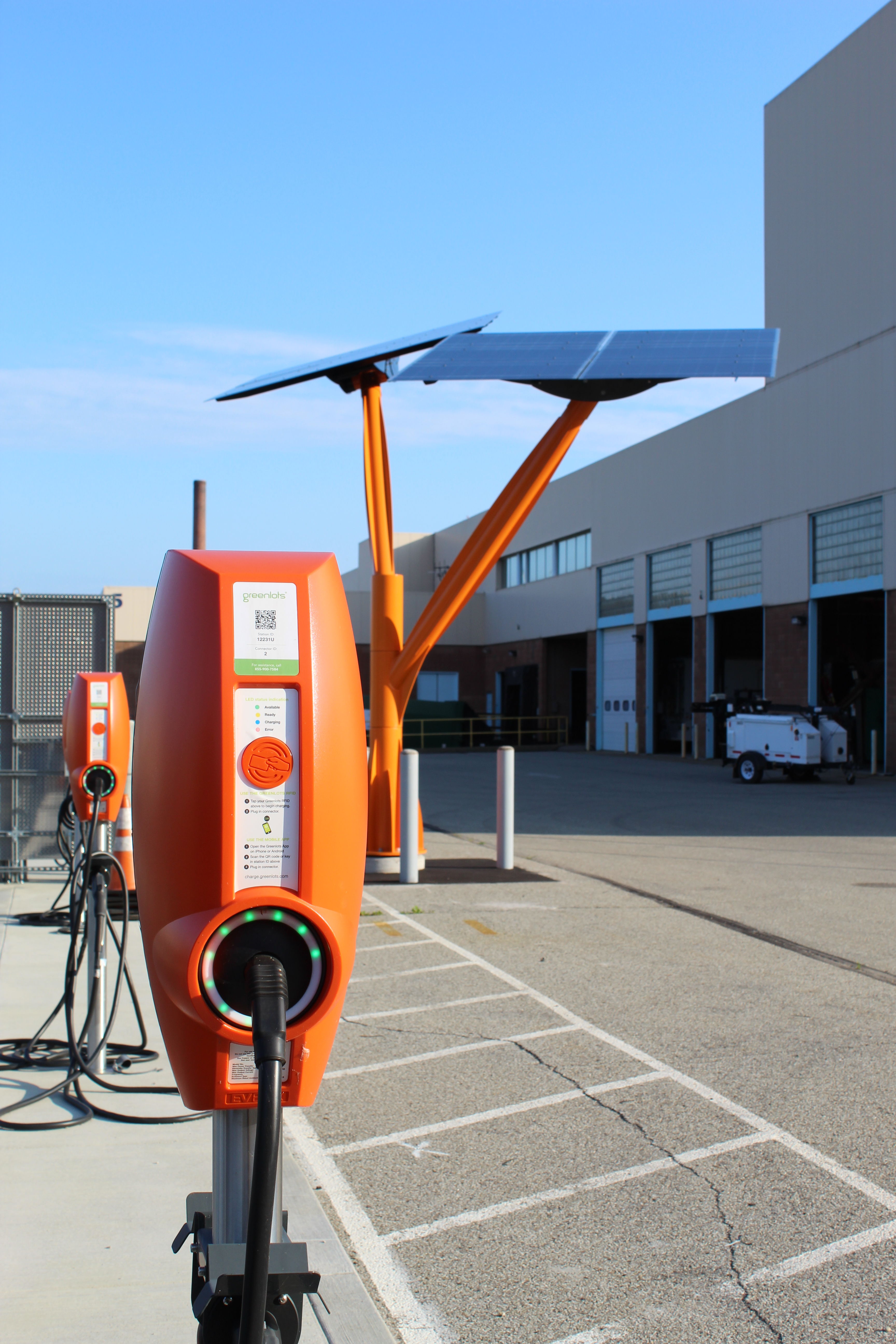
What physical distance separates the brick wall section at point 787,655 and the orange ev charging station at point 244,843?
1203 inches

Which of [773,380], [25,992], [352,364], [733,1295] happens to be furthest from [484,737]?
[733,1295]

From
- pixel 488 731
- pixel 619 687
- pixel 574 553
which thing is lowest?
pixel 488 731

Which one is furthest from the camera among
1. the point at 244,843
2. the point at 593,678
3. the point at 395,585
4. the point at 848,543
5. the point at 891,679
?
the point at 593,678

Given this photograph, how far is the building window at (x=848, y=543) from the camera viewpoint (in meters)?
28.7

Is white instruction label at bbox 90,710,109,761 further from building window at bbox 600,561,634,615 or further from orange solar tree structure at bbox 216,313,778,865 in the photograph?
building window at bbox 600,561,634,615

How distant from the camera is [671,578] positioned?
39.2 metres

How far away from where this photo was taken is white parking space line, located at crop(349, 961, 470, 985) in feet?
25.3

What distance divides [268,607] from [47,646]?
32.6 ft

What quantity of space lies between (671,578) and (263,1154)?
38.5m

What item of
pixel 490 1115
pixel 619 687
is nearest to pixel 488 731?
pixel 619 687

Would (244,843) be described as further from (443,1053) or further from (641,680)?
(641,680)

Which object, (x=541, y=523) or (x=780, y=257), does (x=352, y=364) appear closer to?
(x=780, y=257)

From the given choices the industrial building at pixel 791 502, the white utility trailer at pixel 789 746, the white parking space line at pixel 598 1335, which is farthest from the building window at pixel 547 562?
the white parking space line at pixel 598 1335

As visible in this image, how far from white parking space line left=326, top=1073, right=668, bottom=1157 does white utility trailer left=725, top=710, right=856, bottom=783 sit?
21.9 m
